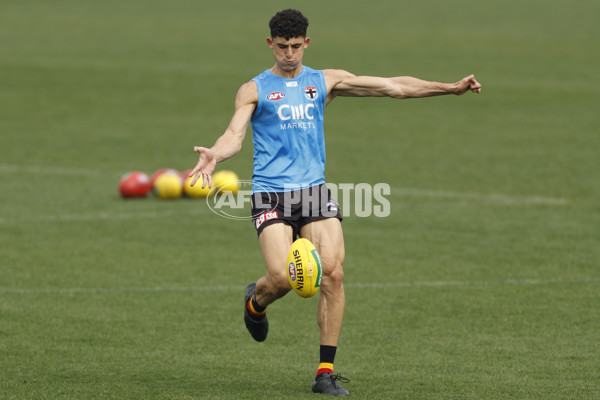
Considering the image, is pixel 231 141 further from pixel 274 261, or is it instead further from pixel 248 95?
pixel 274 261

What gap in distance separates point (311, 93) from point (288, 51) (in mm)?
433

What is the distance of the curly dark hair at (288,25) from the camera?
9.10 m

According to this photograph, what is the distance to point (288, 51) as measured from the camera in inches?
365

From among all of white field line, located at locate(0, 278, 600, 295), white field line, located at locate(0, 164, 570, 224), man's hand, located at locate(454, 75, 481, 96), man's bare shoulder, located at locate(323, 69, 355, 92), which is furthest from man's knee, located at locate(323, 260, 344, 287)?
white field line, located at locate(0, 164, 570, 224)

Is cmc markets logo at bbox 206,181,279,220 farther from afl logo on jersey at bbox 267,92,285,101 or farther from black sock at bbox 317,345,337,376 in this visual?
black sock at bbox 317,345,337,376

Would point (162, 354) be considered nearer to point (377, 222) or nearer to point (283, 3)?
point (377, 222)

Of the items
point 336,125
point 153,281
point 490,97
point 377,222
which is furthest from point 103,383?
point 490,97

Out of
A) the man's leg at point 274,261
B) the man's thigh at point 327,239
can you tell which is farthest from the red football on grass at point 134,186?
the man's thigh at point 327,239

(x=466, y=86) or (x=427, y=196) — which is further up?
(x=466, y=86)

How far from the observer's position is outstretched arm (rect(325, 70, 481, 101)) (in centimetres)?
953

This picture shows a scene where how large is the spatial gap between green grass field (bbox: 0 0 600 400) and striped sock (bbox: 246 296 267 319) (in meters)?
0.50

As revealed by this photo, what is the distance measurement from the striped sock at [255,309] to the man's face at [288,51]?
2.17 m

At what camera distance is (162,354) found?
1007 centimetres

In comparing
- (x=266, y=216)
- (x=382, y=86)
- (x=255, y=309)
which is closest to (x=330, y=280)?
(x=266, y=216)
